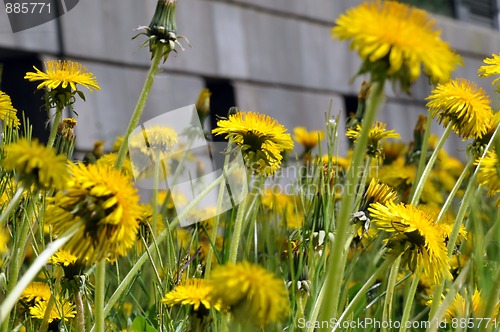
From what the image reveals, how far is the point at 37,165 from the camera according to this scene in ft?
1.77

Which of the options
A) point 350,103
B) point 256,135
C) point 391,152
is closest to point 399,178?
point 391,152

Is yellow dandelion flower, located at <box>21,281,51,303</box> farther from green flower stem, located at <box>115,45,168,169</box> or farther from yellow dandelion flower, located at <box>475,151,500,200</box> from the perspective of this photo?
yellow dandelion flower, located at <box>475,151,500,200</box>

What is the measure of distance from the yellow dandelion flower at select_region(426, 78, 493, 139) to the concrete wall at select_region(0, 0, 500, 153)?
4.83ft

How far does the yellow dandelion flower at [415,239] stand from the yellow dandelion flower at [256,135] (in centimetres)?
15

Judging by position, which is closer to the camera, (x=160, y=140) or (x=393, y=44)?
(x=393, y=44)

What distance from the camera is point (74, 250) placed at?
55 cm

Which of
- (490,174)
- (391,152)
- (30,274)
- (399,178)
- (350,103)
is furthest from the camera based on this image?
(350,103)

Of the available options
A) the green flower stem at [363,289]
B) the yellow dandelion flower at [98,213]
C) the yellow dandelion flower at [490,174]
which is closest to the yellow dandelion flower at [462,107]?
the yellow dandelion flower at [490,174]

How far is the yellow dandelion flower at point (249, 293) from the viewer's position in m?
0.49

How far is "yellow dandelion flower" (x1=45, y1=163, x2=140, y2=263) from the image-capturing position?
21.4 inches

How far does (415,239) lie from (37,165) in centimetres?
35

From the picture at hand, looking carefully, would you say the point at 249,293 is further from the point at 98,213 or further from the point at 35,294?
the point at 35,294

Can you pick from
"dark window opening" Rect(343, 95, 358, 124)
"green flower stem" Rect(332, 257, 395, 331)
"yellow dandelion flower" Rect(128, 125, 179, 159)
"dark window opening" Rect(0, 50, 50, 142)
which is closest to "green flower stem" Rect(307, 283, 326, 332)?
"green flower stem" Rect(332, 257, 395, 331)

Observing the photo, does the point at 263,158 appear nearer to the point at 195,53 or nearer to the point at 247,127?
the point at 247,127
